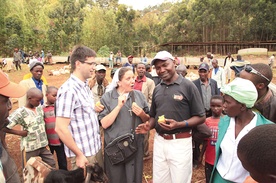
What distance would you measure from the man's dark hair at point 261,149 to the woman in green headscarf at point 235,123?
2.41 feet

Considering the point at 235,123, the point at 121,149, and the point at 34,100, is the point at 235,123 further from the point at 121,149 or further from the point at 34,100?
the point at 34,100

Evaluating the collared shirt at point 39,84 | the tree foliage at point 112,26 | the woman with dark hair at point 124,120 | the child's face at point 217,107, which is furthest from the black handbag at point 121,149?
the tree foliage at point 112,26

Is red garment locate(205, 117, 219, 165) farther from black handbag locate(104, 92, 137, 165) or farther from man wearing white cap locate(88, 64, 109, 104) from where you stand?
man wearing white cap locate(88, 64, 109, 104)

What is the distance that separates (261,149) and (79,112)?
169 cm

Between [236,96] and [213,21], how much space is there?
116 ft

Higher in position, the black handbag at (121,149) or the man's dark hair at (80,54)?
the man's dark hair at (80,54)

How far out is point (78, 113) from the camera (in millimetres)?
2340

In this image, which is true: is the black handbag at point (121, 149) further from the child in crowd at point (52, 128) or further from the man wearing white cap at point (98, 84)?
the man wearing white cap at point (98, 84)

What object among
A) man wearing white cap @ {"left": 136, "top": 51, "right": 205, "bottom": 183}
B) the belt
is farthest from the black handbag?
the belt

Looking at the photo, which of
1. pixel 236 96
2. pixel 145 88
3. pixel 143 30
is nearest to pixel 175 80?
pixel 236 96

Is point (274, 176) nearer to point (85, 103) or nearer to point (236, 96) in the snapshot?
point (236, 96)

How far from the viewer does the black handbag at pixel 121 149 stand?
9.03ft

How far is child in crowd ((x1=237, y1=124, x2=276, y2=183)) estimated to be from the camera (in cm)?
117

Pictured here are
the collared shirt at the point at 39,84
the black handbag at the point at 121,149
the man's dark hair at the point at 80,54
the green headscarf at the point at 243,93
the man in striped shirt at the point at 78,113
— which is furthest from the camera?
the collared shirt at the point at 39,84
